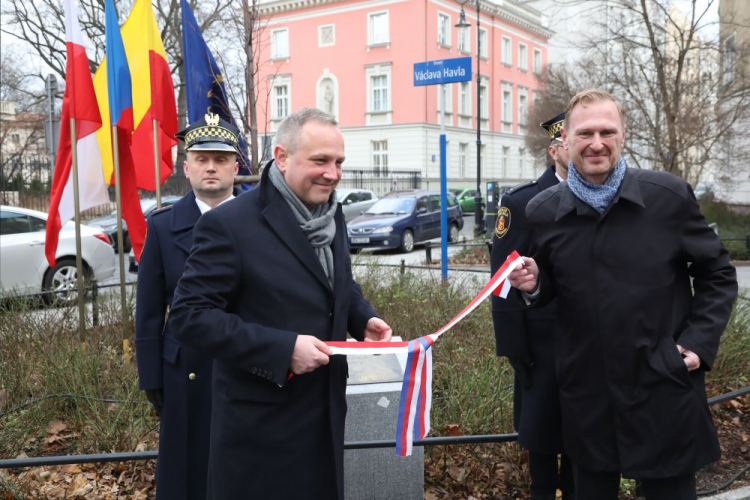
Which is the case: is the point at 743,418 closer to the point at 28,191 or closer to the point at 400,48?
the point at 28,191

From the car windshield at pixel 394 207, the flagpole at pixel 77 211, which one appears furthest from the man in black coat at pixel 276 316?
the car windshield at pixel 394 207

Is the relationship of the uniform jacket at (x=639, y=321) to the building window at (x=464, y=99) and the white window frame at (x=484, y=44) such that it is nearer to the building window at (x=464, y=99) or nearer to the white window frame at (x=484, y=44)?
the building window at (x=464, y=99)

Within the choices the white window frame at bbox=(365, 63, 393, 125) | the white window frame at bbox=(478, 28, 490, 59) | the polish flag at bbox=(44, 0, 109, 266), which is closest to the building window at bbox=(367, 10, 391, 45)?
the white window frame at bbox=(365, 63, 393, 125)

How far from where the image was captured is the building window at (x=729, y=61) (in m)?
14.5

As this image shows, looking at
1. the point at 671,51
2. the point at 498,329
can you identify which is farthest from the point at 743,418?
the point at 671,51

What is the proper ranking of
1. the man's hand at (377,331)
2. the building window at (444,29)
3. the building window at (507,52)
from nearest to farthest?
the man's hand at (377,331)
the building window at (444,29)
the building window at (507,52)

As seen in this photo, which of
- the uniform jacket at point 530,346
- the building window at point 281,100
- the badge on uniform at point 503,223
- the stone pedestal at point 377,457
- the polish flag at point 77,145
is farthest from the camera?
A: the building window at point 281,100

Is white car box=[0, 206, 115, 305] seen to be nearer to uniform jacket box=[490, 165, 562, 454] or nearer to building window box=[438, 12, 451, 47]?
uniform jacket box=[490, 165, 562, 454]

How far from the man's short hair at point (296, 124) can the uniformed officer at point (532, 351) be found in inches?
55.3

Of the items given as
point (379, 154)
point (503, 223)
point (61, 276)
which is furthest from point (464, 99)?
point (503, 223)

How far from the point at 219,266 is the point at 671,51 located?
46.6 feet

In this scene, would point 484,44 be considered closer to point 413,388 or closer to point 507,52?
point 507,52

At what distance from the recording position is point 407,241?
20.1 m

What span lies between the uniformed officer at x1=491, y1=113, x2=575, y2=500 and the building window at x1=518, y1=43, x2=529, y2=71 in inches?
2201
